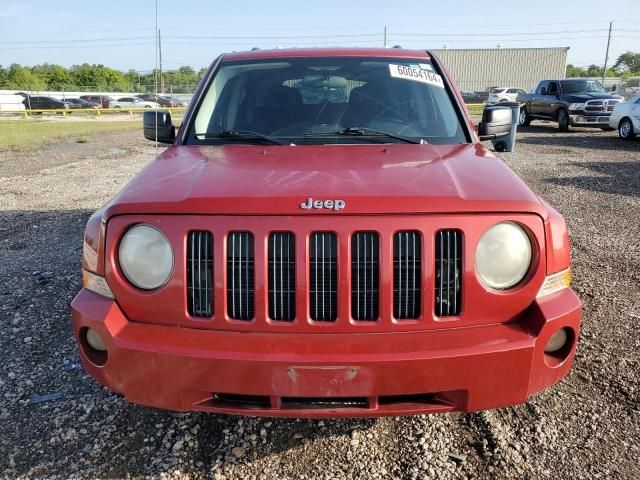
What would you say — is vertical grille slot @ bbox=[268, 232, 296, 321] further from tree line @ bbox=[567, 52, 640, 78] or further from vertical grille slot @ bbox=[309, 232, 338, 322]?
tree line @ bbox=[567, 52, 640, 78]

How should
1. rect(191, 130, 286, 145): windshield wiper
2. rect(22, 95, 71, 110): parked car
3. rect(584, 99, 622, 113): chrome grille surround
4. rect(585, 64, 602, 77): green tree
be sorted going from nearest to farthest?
rect(191, 130, 286, 145): windshield wiper < rect(584, 99, 622, 113): chrome grille surround < rect(22, 95, 71, 110): parked car < rect(585, 64, 602, 77): green tree

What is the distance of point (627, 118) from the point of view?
595 inches

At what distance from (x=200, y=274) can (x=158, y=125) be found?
1906 millimetres

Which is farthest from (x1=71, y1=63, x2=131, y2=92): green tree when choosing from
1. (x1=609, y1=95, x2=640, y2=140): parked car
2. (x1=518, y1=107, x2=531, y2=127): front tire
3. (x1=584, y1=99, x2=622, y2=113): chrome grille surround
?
(x1=609, y1=95, x2=640, y2=140): parked car

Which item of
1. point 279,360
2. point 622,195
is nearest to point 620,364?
point 279,360

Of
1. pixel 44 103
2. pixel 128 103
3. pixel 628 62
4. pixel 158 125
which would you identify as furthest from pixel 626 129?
pixel 628 62

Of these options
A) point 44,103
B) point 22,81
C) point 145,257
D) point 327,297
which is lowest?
point 327,297

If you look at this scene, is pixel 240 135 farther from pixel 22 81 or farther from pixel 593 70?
pixel 593 70

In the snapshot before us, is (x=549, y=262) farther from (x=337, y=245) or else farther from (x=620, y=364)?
(x=620, y=364)

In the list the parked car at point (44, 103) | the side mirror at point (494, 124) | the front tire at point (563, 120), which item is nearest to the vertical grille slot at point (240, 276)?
the side mirror at point (494, 124)

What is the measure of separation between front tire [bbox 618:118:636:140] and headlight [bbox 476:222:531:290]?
1557 cm

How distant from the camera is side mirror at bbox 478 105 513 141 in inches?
142

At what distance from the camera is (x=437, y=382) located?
197cm

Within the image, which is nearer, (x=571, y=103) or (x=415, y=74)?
(x=415, y=74)
